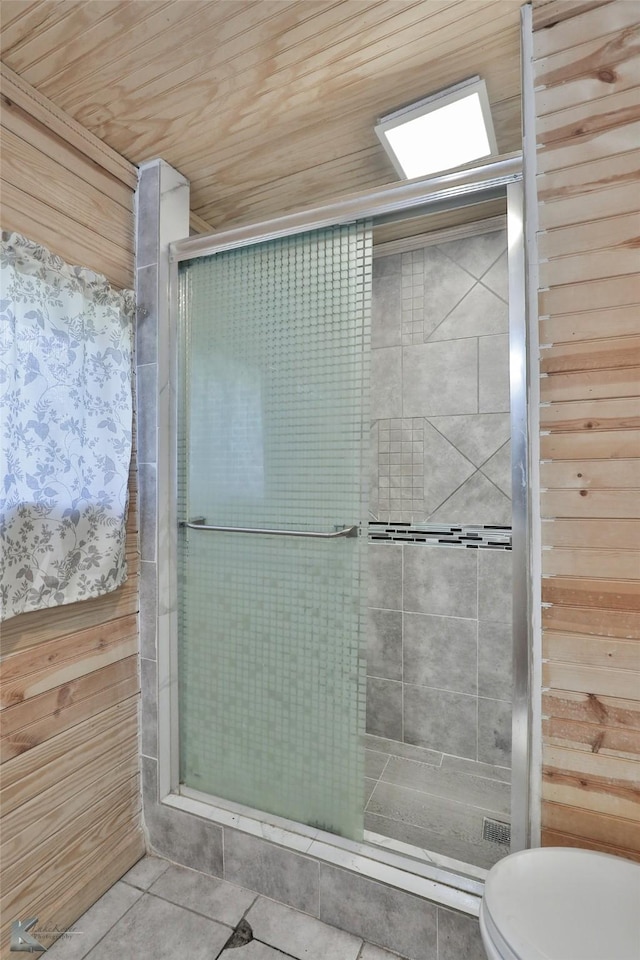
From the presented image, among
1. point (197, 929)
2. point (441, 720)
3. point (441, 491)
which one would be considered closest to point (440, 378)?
point (441, 491)

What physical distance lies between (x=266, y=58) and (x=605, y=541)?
56.7 inches

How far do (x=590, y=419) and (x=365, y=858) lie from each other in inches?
50.5

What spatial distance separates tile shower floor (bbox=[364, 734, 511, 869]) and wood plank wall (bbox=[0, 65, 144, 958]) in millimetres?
845

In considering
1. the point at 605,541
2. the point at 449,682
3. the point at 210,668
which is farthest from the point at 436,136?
the point at 449,682

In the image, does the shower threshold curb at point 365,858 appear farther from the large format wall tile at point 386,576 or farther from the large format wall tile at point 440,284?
the large format wall tile at point 440,284

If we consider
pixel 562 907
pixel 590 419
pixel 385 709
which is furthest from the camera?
pixel 385 709

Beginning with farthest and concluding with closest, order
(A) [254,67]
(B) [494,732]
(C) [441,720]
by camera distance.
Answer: (C) [441,720] → (B) [494,732] → (A) [254,67]

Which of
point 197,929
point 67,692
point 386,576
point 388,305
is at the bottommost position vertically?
point 197,929

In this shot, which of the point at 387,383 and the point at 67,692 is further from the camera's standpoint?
the point at 387,383

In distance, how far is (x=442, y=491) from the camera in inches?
82.0

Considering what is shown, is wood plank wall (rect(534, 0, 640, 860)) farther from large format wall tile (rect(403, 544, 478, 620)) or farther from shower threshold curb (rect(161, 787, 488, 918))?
large format wall tile (rect(403, 544, 478, 620))

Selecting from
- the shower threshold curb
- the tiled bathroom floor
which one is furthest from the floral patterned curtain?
the tiled bathroom floor

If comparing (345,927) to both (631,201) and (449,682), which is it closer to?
(449,682)

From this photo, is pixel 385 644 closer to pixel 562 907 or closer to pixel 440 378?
pixel 440 378
